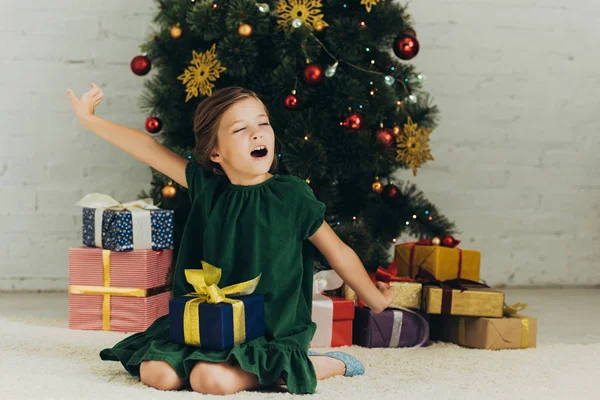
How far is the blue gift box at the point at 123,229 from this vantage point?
7.27 feet

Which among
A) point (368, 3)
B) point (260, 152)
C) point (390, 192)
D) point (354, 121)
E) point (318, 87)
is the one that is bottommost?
point (390, 192)

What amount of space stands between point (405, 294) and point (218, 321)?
0.81m

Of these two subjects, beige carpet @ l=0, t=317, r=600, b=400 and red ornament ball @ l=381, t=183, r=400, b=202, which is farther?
red ornament ball @ l=381, t=183, r=400, b=202

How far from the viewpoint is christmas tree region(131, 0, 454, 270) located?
228 centimetres

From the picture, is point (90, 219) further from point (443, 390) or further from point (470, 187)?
point (470, 187)

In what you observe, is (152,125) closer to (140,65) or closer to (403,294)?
(140,65)

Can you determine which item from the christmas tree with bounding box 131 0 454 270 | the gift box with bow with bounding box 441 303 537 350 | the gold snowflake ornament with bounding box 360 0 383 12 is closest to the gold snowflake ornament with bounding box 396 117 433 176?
the christmas tree with bounding box 131 0 454 270

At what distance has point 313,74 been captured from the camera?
219 centimetres

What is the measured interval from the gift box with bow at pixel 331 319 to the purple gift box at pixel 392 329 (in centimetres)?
4

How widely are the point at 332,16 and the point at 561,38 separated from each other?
1.24 meters

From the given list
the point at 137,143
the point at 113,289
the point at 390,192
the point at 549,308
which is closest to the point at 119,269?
the point at 113,289

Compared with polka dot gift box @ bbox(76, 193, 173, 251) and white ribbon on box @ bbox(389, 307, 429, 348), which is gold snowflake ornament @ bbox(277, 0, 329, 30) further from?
white ribbon on box @ bbox(389, 307, 429, 348)

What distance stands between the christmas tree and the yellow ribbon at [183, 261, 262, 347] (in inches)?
29.2

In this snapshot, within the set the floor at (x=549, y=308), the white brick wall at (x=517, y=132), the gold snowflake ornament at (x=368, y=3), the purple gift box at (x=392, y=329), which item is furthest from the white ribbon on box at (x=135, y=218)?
the white brick wall at (x=517, y=132)
